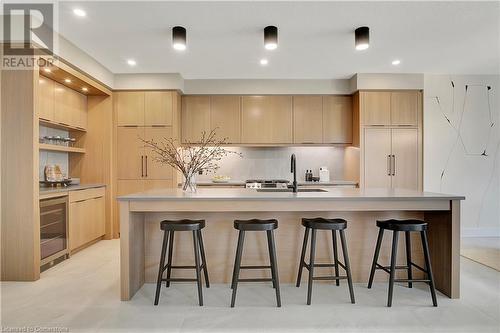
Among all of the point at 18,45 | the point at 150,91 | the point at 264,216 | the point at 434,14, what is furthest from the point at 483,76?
the point at 18,45

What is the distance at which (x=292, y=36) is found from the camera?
11.0 feet

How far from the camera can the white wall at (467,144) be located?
486 centimetres

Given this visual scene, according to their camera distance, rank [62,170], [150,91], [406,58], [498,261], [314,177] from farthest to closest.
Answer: [314,177] → [150,91] → [62,170] → [406,58] → [498,261]

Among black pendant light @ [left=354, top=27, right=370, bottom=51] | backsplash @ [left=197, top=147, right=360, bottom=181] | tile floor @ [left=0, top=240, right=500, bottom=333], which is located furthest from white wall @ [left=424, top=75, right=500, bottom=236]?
black pendant light @ [left=354, top=27, right=370, bottom=51]

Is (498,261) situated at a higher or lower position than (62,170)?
lower

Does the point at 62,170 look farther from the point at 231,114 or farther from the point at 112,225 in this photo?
the point at 231,114

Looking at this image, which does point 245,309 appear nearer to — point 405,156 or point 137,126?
point 137,126

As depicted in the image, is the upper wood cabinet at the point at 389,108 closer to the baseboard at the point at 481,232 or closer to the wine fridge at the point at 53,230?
the baseboard at the point at 481,232

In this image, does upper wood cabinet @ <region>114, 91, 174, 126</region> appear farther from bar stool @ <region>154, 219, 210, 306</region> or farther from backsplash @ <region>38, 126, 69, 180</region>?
bar stool @ <region>154, 219, 210, 306</region>

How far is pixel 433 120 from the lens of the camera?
487 cm

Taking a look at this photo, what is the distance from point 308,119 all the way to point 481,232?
138 inches

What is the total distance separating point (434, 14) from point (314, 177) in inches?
121

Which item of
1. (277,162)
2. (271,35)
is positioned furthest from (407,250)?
(277,162)

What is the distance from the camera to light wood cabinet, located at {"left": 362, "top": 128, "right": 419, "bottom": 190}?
472 cm
